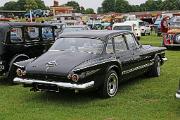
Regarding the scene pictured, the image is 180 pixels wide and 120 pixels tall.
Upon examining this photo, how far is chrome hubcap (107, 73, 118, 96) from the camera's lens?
8.98 meters

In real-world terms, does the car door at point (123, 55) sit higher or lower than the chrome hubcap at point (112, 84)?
higher

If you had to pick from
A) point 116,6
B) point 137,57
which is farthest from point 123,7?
point 137,57

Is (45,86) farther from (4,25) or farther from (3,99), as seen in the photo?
(4,25)

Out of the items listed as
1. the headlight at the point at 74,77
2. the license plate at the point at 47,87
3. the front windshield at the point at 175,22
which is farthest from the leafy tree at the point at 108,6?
the headlight at the point at 74,77

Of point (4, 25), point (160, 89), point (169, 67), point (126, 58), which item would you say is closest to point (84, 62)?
point (126, 58)

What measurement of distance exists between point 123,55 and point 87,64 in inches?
62.6

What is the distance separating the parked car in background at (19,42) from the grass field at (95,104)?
2.17 feet

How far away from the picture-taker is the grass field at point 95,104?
7555mm

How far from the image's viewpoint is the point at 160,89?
32.3 feet

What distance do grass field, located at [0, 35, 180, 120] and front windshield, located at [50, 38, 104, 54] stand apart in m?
1.00

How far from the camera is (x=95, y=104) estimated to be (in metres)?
8.41

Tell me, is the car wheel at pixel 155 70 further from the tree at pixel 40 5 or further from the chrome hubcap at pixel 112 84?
the tree at pixel 40 5

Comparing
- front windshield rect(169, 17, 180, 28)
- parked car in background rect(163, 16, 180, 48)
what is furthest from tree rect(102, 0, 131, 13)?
parked car in background rect(163, 16, 180, 48)

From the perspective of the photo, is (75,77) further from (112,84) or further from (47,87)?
(112,84)
